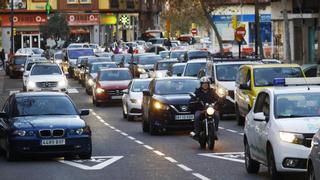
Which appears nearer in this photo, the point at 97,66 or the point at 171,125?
the point at 171,125

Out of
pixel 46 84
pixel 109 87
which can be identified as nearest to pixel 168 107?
pixel 109 87

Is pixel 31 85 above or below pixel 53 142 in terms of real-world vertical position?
below

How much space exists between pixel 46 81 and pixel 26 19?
2684 inches

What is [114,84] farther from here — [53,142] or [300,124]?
[300,124]

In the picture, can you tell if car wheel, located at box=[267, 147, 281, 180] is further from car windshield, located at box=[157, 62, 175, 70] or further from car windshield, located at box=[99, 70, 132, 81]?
car windshield, located at box=[157, 62, 175, 70]

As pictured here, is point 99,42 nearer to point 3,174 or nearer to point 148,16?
point 148,16

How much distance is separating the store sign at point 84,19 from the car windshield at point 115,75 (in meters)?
71.1

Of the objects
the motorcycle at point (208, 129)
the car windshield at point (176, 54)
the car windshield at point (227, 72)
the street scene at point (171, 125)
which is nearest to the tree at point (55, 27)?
the car windshield at point (176, 54)

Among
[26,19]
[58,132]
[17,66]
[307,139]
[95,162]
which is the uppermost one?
[26,19]

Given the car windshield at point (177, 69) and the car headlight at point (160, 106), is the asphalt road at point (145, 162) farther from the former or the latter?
the car windshield at point (177, 69)

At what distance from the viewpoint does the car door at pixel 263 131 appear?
15477mm

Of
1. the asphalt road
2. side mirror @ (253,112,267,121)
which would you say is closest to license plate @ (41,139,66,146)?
the asphalt road

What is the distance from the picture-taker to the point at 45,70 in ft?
154

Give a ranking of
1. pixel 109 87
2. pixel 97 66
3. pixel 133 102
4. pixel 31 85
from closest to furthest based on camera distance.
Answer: pixel 133 102 → pixel 109 87 → pixel 31 85 → pixel 97 66
